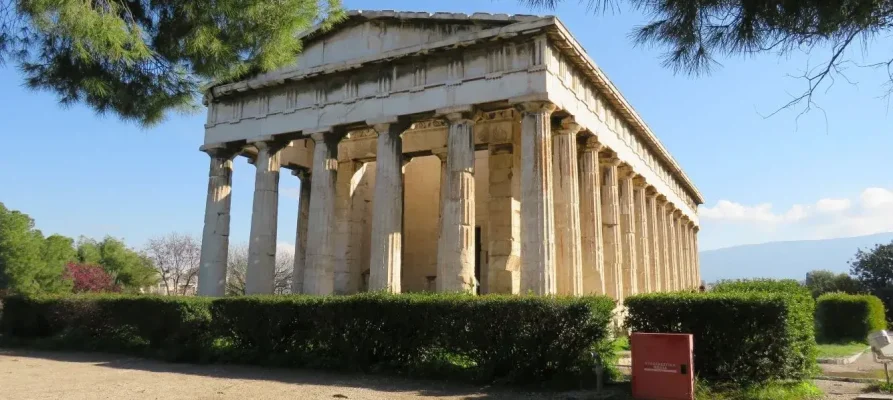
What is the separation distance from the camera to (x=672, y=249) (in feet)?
106

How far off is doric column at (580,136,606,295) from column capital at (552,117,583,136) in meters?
1.89

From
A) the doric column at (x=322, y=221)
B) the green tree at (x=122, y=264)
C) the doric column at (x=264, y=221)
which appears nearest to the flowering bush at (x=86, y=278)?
the green tree at (x=122, y=264)

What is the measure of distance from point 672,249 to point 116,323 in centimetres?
2561

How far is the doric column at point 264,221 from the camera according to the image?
19.5 m

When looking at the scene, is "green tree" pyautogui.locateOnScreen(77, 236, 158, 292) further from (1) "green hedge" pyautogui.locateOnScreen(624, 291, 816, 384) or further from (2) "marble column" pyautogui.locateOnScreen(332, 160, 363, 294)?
(1) "green hedge" pyautogui.locateOnScreen(624, 291, 816, 384)

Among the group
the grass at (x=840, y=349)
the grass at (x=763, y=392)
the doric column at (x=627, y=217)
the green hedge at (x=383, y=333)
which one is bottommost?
the grass at (x=763, y=392)

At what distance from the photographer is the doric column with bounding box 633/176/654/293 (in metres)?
25.2

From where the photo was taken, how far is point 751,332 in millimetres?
9273

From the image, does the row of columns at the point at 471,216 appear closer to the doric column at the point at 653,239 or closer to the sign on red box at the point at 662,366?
the doric column at the point at 653,239

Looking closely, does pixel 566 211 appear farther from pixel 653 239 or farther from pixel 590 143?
pixel 653 239

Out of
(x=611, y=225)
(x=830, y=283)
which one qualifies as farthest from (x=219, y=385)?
(x=830, y=283)

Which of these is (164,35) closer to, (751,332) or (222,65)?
(222,65)

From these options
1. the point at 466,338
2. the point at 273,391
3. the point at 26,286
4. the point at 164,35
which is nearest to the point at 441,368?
the point at 466,338

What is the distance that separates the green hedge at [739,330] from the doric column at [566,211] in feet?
20.7
